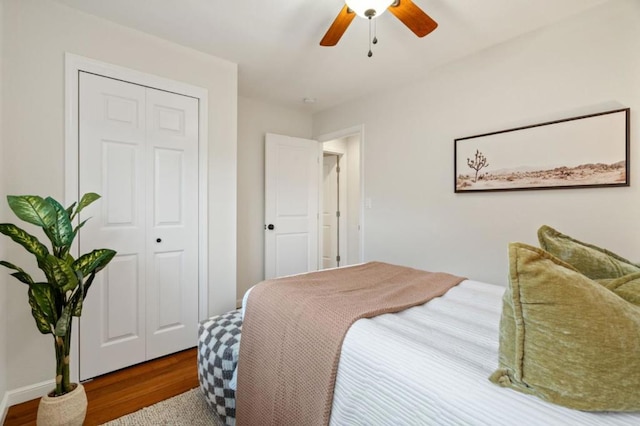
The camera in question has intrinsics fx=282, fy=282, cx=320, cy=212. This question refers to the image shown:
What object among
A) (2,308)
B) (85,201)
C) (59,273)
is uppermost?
(85,201)

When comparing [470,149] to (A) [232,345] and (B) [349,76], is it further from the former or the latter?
(A) [232,345]

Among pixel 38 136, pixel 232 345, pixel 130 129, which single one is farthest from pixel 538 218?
pixel 38 136

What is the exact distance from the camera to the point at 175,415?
1.61m

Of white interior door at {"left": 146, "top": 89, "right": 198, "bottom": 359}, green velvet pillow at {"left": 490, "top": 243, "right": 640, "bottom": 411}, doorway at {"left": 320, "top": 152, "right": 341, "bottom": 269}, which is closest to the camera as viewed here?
green velvet pillow at {"left": 490, "top": 243, "right": 640, "bottom": 411}

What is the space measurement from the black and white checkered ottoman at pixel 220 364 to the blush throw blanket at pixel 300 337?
0.51 feet

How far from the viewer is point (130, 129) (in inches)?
82.7

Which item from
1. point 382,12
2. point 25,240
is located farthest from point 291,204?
point 25,240

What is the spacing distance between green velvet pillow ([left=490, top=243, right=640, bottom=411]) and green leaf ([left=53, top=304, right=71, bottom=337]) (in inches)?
70.7

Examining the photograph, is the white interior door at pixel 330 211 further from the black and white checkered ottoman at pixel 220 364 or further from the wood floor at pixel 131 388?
the black and white checkered ottoman at pixel 220 364

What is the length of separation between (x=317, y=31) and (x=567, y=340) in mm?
2268

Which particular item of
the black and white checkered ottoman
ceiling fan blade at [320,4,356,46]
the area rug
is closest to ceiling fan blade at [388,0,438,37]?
ceiling fan blade at [320,4,356,46]

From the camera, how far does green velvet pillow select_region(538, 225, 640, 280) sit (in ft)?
3.22

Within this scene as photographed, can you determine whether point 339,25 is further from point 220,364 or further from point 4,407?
point 4,407

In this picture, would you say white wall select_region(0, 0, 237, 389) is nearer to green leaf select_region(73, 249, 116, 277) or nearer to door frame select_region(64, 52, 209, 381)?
door frame select_region(64, 52, 209, 381)
